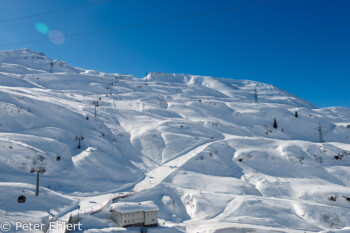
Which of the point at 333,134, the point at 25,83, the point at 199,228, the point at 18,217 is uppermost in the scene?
the point at 25,83

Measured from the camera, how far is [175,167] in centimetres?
4134

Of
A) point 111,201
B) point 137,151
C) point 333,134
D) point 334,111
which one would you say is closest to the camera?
point 111,201

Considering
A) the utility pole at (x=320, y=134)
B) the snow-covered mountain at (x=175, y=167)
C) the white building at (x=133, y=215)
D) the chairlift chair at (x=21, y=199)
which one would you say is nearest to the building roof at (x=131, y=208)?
the white building at (x=133, y=215)

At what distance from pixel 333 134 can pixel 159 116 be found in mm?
48900

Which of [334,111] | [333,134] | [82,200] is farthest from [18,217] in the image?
[334,111]

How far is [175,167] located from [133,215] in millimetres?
16226

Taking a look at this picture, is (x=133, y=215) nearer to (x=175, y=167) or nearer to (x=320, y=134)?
(x=175, y=167)

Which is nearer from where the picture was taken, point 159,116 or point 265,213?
point 265,213

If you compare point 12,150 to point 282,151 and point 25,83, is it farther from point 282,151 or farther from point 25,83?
point 25,83

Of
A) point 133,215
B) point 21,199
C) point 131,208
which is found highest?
point 21,199

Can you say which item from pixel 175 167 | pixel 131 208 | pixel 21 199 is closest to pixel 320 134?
pixel 175 167

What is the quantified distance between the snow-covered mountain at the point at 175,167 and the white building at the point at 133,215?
95cm

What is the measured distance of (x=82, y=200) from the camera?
29.7 metres

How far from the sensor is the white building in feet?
83.1
